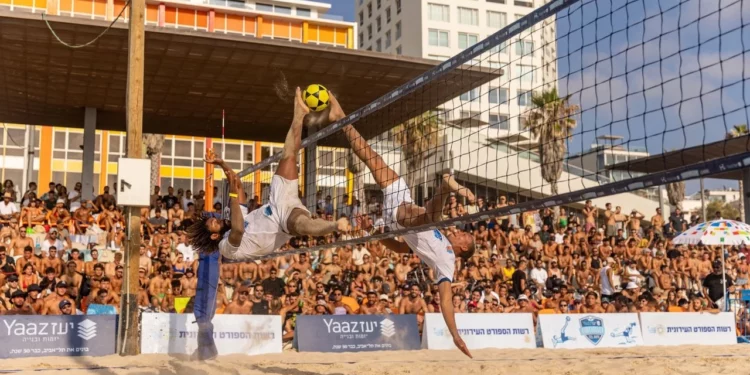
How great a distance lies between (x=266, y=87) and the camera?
16297 mm

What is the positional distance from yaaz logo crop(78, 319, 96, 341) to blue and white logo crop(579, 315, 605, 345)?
23.9 ft

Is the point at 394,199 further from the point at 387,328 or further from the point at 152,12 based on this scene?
the point at 152,12

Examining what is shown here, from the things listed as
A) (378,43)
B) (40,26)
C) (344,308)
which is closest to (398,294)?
(344,308)

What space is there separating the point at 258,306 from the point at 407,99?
7103 millimetres

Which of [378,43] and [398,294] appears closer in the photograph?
[398,294]

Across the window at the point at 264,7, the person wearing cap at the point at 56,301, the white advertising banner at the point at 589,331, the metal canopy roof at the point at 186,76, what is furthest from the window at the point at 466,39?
the person wearing cap at the point at 56,301

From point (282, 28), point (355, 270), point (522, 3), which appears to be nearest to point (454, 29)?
point (522, 3)

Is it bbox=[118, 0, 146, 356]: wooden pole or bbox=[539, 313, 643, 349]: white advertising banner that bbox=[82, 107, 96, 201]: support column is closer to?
bbox=[118, 0, 146, 356]: wooden pole

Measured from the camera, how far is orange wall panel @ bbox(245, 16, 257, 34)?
156 feet

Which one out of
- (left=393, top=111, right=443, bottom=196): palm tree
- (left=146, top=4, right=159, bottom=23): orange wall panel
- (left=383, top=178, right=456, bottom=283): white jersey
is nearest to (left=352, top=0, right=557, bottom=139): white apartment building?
(left=146, top=4, right=159, bottom=23): orange wall panel

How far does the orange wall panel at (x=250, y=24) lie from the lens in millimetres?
47406

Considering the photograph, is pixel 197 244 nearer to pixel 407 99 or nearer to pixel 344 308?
pixel 344 308

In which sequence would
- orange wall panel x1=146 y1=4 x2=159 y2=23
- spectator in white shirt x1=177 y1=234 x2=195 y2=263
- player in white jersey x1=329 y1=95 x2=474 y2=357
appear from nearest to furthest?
1. player in white jersey x1=329 y1=95 x2=474 y2=357
2. spectator in white shirt x1=177 y1=234 x2=195 y2=263
3. orange wall panel x1=146 y1=4 x2=159 y2=23

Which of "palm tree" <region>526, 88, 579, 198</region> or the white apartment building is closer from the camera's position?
"palm tree" <region>526, 88, 579, 198</region>
